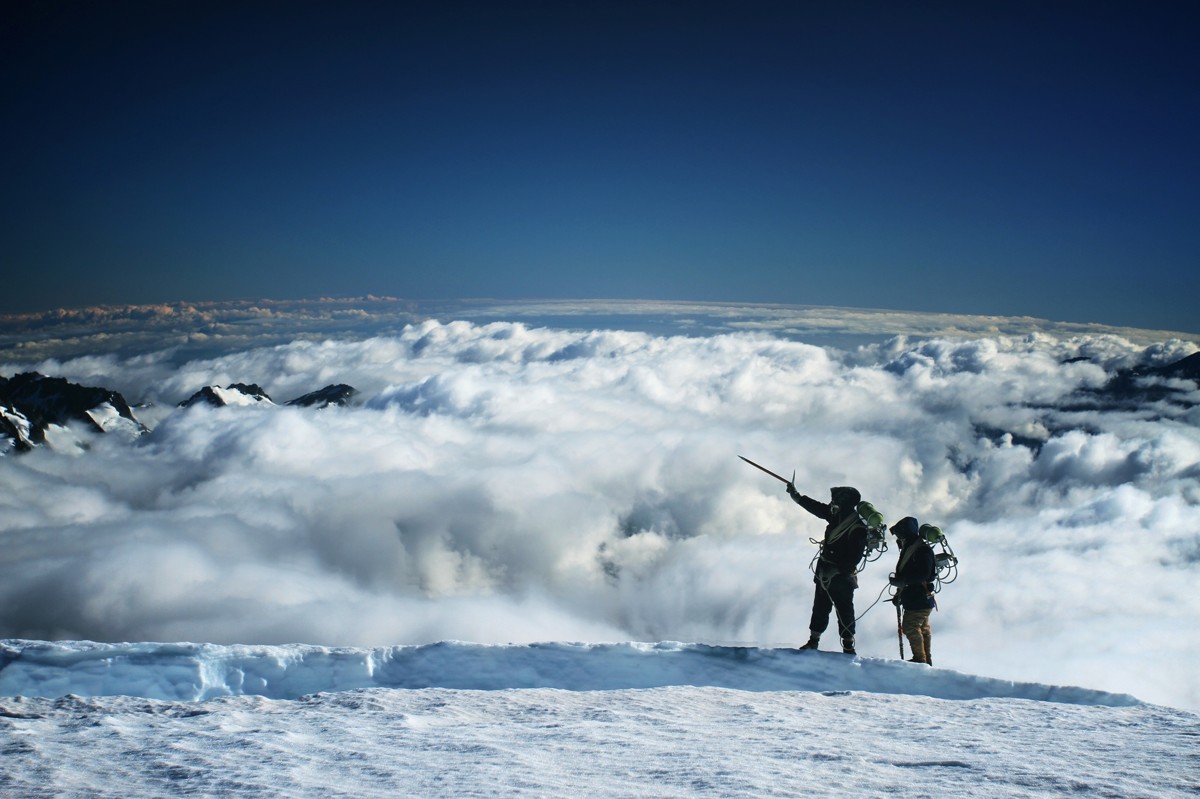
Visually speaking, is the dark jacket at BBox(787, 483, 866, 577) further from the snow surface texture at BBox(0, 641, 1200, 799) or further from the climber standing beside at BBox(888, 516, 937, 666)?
the snow surface texture at BBox(0, 641, 1200, 799)

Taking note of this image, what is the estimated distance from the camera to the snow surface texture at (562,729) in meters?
5.70

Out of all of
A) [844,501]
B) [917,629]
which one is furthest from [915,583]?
[844,501]

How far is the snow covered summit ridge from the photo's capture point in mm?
9320

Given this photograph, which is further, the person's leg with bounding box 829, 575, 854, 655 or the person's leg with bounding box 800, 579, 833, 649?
the person's leg with bounding box 800, 579, 833, 649

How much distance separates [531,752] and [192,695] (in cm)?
604

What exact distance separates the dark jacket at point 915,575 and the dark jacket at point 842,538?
975 millimetres

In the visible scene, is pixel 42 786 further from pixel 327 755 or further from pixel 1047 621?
pixel 1047 621

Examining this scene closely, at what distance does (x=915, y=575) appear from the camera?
12531 mm

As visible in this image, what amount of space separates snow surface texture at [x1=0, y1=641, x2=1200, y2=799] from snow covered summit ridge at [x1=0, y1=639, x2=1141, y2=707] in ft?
0.12

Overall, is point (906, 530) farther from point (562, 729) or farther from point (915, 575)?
point (562, 729)

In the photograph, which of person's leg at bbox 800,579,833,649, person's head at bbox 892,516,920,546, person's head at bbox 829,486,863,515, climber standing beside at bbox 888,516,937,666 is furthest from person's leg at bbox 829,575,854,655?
person's head at bbox 892,516,920,546

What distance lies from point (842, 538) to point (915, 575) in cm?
183

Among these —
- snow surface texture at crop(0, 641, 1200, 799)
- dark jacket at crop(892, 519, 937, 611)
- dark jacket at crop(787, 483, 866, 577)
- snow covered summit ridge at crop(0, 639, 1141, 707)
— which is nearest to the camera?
snow surface texture at crop(0, 641, 1200, 799)

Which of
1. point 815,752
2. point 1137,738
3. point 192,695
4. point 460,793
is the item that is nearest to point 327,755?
point 460,793
